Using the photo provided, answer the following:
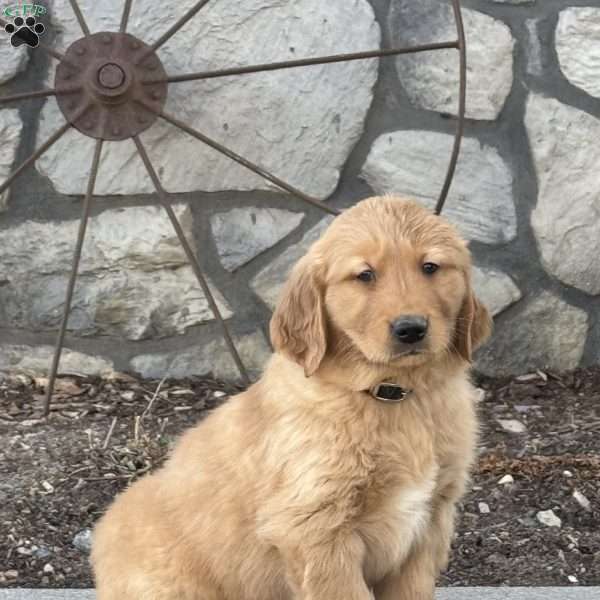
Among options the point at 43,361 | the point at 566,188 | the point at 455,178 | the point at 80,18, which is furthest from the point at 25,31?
the point at 566,188

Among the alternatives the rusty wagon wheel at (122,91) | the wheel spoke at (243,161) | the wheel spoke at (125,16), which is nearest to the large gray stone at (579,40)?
the rusty wagon wheel at (122,91)

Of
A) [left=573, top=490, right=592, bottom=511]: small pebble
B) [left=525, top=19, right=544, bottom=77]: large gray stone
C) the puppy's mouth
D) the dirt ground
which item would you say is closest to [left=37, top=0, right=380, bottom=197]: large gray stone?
[left=525, top=19, right=544, bottom=77]: large gray stone

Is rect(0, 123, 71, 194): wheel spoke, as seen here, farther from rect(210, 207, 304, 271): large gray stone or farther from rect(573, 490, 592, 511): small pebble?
rect(573, 490, 592, 511): small pebble

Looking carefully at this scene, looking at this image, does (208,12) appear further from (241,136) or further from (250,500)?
(250,500)

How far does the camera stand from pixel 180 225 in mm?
4617

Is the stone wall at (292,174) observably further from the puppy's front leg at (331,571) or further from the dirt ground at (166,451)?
the puppy's front leg at (331,571)

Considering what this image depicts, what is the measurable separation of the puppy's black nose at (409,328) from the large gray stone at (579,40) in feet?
8.21

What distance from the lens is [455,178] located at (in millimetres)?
4633

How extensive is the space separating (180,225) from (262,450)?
210 cm

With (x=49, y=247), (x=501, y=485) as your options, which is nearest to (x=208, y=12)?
(x=49, y=247)

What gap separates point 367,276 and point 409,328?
174mm

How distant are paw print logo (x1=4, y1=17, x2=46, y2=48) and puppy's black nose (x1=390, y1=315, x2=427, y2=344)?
2.53 meters

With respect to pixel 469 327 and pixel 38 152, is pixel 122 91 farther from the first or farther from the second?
pixel 469 327

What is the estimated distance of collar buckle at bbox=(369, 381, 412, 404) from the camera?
2.63 metres
